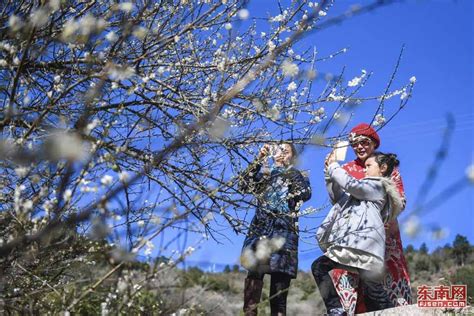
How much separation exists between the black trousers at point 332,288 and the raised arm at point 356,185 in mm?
512

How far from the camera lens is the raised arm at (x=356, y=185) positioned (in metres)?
4.28

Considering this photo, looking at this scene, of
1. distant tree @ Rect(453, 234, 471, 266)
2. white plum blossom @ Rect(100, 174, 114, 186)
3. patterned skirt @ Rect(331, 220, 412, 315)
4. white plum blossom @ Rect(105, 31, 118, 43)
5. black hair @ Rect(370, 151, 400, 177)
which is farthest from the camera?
distant tree @ Rect(453, 234, 471, 266)

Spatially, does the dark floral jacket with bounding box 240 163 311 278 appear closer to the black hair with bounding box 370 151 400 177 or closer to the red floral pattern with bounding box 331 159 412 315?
the red floral pattern with bounding box 331 159 412 315

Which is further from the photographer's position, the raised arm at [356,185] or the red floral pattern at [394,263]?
the red floral pattern at [394,263]

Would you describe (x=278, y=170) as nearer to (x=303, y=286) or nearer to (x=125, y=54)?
(x=125, y=54)

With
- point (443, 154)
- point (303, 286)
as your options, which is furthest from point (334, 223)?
point (303, 286)

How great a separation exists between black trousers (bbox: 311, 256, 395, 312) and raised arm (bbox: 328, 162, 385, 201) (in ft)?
1.68

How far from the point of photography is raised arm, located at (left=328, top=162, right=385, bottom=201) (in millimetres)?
4281

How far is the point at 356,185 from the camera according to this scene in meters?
4.26

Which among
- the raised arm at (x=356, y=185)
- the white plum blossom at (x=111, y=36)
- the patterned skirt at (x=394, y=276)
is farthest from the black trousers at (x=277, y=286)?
the white plum blossom at (x=111, y=36)

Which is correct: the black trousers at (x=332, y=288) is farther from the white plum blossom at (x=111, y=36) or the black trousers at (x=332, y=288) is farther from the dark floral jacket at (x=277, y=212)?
the white plum blossom at (x=111, y=36)

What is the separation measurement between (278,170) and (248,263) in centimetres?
82

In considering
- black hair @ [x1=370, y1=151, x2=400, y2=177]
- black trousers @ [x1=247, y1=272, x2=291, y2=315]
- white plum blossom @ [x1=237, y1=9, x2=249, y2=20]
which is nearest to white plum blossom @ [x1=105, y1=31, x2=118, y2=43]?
white plum blossom @ [x1=237, y1=9, x2=249, y2=20]

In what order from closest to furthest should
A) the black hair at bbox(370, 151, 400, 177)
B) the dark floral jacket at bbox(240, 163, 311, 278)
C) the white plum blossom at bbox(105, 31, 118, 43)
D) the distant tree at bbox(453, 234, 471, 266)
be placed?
1. the white plum blossom at bbox(105, 31, 118, 43)
2. the dark floral jacket at bbox(240, 163, 311, 278)
3. the black hair at bbox(370, 151, 400, 177)
4. the distant tree at bbox(453, 234, 471, 266)
